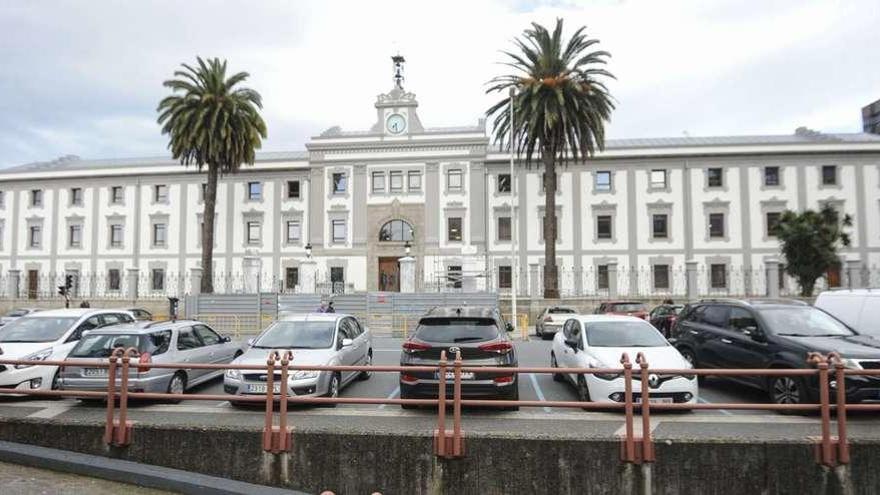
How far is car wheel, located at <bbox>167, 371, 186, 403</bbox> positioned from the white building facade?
2684 centimetres

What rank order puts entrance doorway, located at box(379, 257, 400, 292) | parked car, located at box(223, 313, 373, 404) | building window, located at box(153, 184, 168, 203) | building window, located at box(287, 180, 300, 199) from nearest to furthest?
parked car, located at box(223, 313, 373, 404), entrance doorway, located at box(379, 257, 400, 292), building window, located at box(287, 180, 300, 199), building window, located at box(153, 184, 168, 203)

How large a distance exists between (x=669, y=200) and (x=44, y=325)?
3879 centimetres

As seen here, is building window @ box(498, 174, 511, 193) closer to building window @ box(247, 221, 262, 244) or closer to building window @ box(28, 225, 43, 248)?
building window @ box(247, 221, 262, 244)

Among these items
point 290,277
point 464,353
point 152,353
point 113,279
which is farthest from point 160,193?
point 464,353

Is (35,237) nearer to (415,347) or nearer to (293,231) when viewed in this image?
(293,231)

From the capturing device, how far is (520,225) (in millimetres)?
42188

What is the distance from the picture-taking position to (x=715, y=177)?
4141 centimetres

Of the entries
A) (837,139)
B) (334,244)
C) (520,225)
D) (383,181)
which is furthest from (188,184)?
(837,139)

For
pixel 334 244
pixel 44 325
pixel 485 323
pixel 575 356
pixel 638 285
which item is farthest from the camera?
pixel 334 244

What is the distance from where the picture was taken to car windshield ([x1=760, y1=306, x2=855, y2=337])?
9539 mm

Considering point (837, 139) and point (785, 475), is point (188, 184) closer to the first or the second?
point (785, 475)

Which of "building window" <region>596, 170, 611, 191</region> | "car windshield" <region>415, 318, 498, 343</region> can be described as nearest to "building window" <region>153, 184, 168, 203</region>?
"building window" <region>596, 170, 611, 191</region>

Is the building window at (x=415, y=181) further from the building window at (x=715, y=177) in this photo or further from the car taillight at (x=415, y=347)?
the car taillight at (x=415, y=347)

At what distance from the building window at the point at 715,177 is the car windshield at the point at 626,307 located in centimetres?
2212
